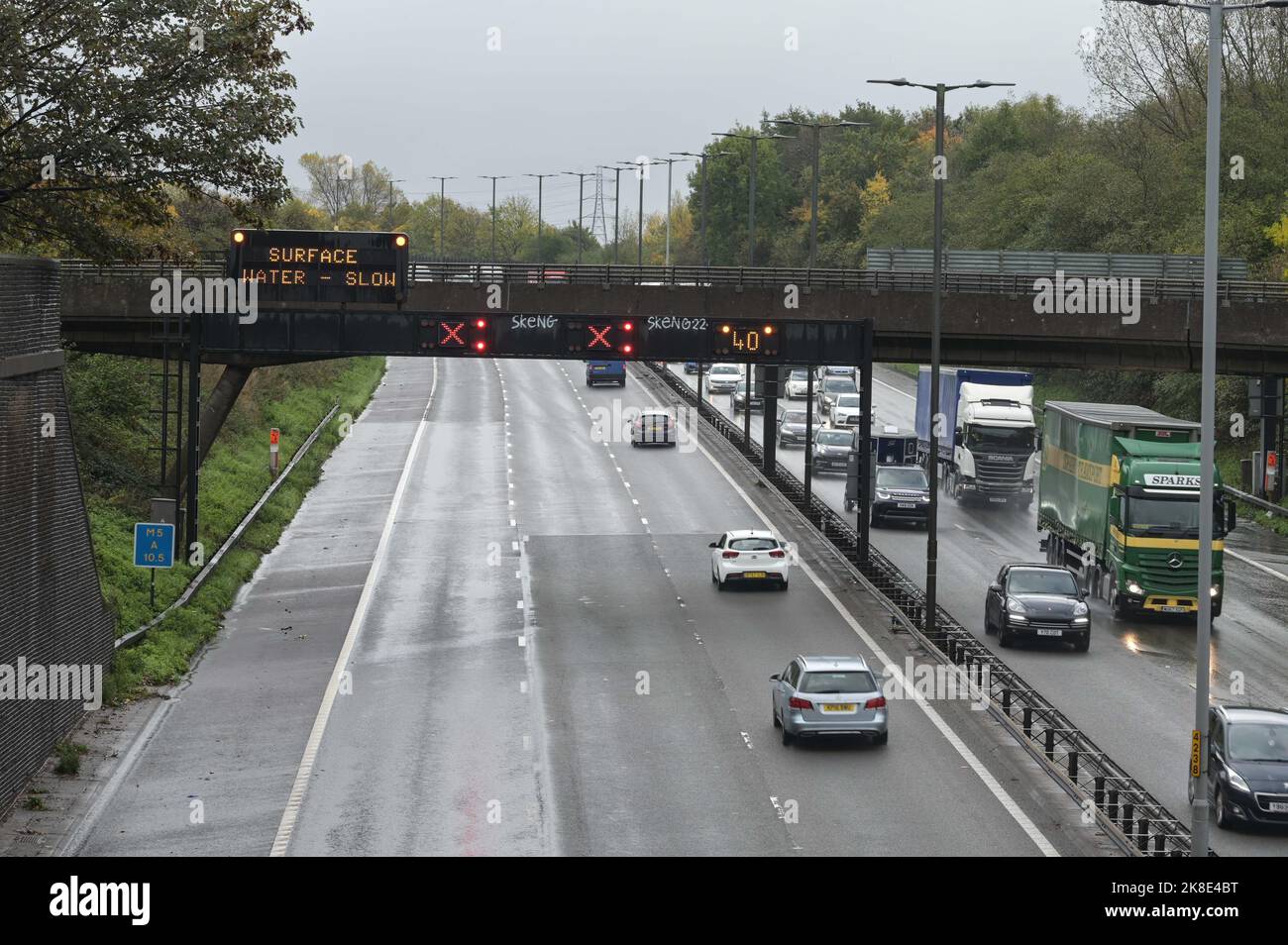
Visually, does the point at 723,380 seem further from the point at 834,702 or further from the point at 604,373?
the point at 834,702

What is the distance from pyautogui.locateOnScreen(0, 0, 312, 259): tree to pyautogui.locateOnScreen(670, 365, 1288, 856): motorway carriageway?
18.8m

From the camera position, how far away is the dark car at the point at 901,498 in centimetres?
5488

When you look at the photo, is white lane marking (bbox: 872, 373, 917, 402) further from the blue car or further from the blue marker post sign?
the blue marker post sign

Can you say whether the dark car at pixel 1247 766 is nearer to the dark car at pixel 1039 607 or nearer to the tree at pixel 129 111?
the dark car at pixel 1039 607

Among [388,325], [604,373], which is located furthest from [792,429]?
[388,325]

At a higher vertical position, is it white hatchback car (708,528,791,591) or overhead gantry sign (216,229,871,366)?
overhead gantry sign (216,229,871,366)

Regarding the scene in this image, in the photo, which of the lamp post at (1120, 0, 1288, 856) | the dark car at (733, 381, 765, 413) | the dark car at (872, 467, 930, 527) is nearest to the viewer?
the lamp post at (1120, 0, 1288, 856)

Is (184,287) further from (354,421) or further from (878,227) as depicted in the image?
(878,227)

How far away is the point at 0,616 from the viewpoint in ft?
82.1

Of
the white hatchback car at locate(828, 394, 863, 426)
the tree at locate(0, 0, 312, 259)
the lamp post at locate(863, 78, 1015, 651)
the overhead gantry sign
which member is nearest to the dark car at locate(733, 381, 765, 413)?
the white hatchback car at locate(828, 394, 863, 426)

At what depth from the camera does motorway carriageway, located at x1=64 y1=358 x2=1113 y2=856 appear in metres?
24.2

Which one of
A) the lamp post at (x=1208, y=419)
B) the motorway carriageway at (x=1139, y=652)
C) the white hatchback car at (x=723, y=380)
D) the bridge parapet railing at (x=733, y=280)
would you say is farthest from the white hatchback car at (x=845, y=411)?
the lamp post at (x=1208, y=419)
